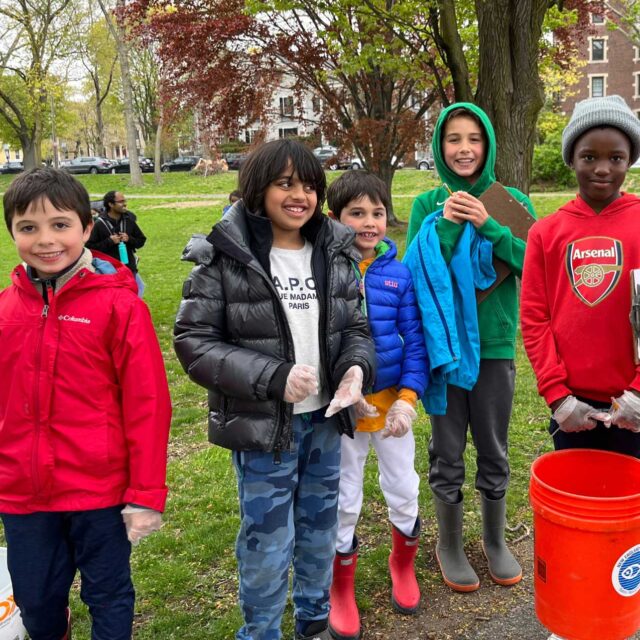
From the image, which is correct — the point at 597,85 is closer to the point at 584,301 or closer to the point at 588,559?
the point at 584,301

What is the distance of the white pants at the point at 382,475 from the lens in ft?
8.92

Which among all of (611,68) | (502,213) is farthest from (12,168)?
(502,213)

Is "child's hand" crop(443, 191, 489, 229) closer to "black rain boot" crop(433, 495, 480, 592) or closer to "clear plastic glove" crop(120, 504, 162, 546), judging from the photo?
"black rain boot" crop(433, 495, 480, 592)

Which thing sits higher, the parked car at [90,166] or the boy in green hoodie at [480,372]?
the parked car at [90,166]

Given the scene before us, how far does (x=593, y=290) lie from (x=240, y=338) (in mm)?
1271

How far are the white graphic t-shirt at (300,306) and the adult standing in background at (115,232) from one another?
573cm

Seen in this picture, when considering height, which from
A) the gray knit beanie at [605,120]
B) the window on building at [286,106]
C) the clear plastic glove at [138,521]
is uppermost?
the window on building at [286,106]

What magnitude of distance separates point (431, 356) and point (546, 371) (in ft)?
1.45

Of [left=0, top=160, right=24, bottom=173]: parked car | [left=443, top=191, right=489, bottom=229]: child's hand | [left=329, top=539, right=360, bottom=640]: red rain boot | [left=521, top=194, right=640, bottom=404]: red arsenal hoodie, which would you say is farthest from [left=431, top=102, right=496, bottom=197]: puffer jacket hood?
[left=0, top=160, right=24, bottom=173]: parked car

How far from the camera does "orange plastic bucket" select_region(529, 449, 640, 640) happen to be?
2084 mm

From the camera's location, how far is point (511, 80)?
6340 millimetres

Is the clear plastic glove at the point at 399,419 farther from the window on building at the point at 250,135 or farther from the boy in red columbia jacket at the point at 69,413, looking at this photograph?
the window on building at the point at 250,135

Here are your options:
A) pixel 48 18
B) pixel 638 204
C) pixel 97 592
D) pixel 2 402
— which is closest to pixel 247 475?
pixel 97 592

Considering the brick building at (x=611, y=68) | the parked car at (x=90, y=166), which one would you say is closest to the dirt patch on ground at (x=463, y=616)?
the parked car at (x=90, y=166)
